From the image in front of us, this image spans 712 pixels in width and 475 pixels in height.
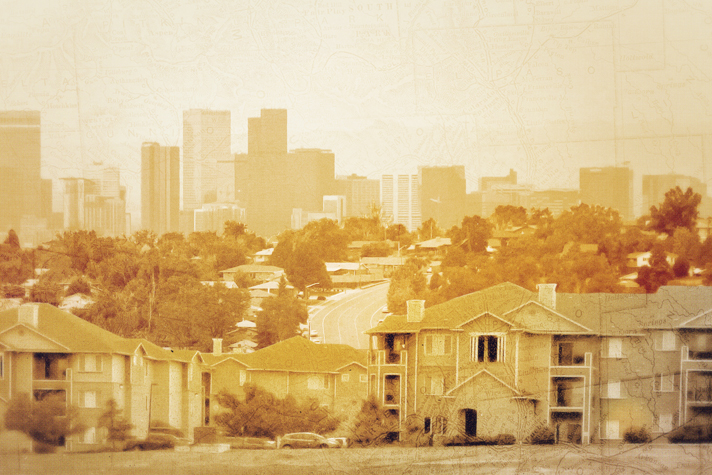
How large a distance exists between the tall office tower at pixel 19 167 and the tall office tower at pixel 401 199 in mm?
2294

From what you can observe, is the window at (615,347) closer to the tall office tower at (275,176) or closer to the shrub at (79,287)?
the tall office tower at (275,176)

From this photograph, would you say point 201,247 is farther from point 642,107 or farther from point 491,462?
point 642,107

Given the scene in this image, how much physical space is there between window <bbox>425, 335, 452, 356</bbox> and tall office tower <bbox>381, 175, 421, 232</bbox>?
2.41 ft

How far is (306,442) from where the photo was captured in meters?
4.59

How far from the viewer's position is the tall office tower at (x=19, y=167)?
4.90m

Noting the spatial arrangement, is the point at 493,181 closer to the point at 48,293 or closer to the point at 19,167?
the point at 48,293

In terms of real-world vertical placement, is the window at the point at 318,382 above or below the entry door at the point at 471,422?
above

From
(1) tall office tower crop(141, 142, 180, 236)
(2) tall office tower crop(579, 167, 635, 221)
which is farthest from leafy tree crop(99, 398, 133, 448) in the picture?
(2) tall office tower crop(579, 167, 635, 221)

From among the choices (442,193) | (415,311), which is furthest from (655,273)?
(415,311)

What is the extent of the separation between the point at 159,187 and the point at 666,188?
3.23 meters

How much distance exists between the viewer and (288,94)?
4.82 metres

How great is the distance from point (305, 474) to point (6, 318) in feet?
6.90

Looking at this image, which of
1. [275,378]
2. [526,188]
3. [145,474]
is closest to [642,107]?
[526,188]

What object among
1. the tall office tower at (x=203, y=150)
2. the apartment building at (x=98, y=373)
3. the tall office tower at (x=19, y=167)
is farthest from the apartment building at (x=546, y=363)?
the tall office tower at (x=19, y=167)
